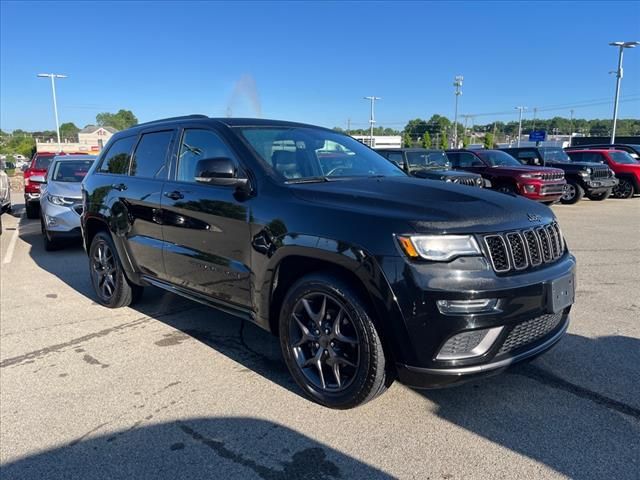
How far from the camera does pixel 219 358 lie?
402cm

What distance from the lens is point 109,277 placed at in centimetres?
540

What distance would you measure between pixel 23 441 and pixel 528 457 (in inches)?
111

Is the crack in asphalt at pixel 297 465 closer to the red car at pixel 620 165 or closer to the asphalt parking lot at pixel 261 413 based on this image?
the asphalt parking lot at pixel 261 413

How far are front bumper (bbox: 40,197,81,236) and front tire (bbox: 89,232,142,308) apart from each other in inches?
126

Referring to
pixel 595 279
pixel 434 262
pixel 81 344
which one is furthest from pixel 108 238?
pixel 595 279

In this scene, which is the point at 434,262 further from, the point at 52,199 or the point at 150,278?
the point at 52,199

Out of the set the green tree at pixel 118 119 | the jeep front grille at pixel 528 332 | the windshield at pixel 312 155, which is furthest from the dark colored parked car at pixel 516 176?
the green tree at pixel 118 119

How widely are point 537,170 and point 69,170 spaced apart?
11.2 m

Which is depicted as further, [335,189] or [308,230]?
[335,189]

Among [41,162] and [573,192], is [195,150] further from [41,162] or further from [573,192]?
[573,192]

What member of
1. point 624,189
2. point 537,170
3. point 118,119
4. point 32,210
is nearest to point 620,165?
point 624,189

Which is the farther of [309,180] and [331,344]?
[309,180]

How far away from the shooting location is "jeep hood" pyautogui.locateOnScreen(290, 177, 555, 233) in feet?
9.03

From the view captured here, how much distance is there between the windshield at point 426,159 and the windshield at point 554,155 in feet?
17.5
